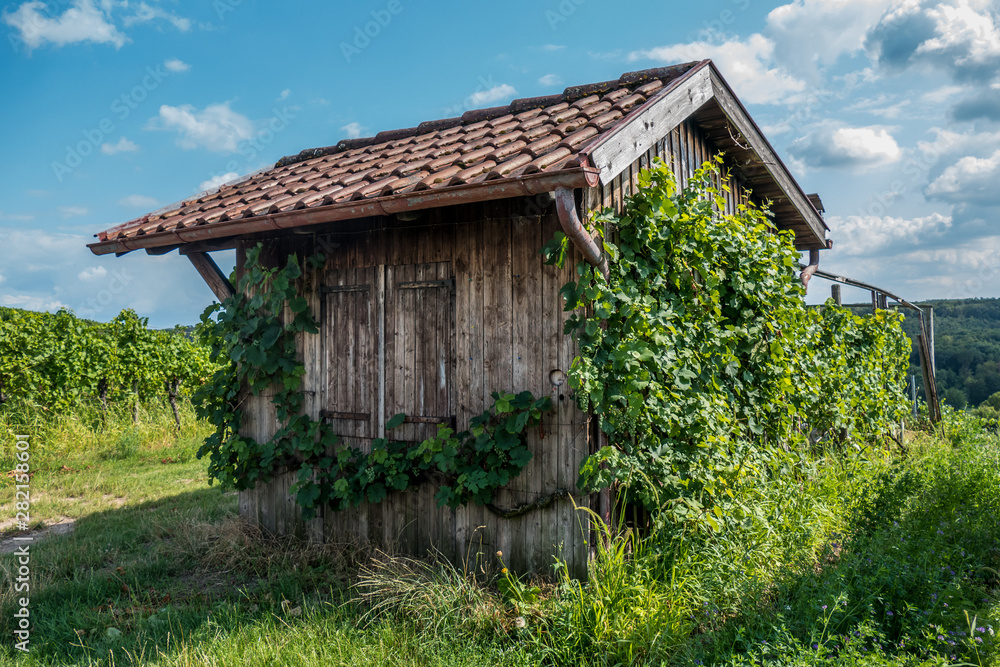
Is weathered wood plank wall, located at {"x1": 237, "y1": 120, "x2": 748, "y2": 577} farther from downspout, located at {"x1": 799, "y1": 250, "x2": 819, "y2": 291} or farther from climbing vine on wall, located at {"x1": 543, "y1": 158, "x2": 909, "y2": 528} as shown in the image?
downspout, located at {"x1": 799, "y1": 250, "x2": 819, "y2": 291}

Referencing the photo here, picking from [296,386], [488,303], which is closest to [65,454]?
[296,386]

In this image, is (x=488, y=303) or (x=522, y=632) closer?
(x=522, y=632)

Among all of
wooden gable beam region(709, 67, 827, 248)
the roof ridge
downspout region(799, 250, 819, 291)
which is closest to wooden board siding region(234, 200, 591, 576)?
the roof ridge

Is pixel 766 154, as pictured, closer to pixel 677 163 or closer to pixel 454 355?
pixel 677 163

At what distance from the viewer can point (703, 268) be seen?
4863 mm

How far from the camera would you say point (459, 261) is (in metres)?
4.82

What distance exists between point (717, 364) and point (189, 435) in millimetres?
10562

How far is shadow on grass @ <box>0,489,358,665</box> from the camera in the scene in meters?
3.99

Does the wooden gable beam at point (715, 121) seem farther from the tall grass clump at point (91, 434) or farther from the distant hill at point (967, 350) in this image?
the distant hill at point (967, 350)

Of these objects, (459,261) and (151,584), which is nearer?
(459,261)

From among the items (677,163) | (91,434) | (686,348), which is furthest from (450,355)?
(91,434)

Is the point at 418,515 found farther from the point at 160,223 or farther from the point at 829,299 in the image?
the point at 829,299

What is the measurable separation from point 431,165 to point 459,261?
79 cm

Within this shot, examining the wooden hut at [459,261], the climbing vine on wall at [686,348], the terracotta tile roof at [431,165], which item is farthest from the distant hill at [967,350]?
the wooden hut at [459,261]
